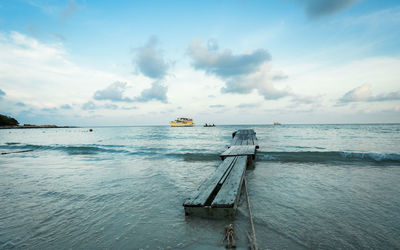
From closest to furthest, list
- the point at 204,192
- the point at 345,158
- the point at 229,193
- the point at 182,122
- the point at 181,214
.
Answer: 1. the point at 181,214
2. the point at 229,193
3. the point at 204,192
4. the point at 345,158
5. the point at 182,122

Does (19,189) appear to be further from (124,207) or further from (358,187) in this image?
(358,187)

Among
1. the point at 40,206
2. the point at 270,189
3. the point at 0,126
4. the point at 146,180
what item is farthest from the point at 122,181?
the point at 0,126

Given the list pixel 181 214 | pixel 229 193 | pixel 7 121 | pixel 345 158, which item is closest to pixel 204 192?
pixel 229 193

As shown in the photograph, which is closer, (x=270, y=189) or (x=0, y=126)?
(x=270, y=189)

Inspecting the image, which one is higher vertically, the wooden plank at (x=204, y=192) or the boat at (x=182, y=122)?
the boat at (x=182, y=122)

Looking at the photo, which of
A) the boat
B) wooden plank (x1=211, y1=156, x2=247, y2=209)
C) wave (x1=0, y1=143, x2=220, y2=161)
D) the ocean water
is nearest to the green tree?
the boat

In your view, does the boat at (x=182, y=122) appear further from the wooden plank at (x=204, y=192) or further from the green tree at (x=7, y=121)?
the wooden plank at (x=204, y=192)

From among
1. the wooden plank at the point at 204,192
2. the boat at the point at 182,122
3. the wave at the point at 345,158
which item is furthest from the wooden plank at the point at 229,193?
the boat at the point at 182,122

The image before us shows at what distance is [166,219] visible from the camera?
13.4 ft

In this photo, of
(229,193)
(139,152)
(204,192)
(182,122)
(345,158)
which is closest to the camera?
(229,193)

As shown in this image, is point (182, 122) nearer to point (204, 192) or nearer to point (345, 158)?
point (345, 158)

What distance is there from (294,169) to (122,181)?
26.4 feet

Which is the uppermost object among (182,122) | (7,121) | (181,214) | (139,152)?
(7,121)

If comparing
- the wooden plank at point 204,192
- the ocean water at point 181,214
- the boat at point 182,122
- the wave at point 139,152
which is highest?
the boat at point 182,122
